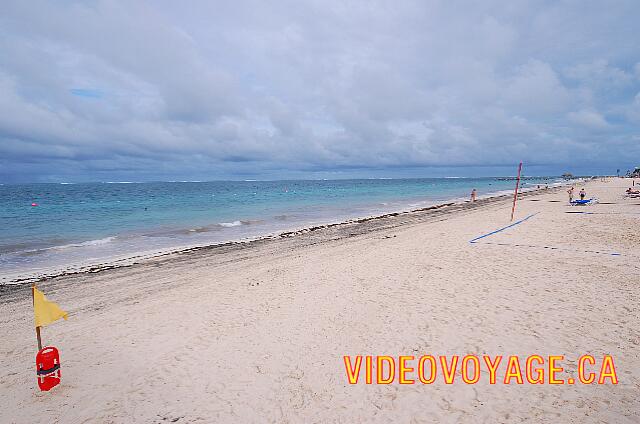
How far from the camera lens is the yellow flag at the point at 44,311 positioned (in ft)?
15.6

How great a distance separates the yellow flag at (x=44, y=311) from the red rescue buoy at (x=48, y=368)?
60 centimetres

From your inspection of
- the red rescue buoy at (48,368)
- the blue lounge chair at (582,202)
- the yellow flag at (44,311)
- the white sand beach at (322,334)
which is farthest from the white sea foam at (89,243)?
the blue lounge chair at (582,202)

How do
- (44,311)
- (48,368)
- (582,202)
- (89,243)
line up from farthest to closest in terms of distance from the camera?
(582,202), (89,243), (48,368), (44,311)

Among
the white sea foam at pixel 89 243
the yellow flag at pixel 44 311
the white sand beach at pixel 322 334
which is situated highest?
the yellow flag at pixel 44 311

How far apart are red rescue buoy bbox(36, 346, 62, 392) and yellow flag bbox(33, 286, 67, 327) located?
60 centimetres

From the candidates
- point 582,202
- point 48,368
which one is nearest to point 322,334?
point 48,368

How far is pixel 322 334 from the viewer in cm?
699

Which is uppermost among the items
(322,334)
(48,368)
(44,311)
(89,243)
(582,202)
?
(582,202)

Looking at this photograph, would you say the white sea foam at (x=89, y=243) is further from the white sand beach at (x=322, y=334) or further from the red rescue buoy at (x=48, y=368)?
the red rescue buoy at (x=48, y=368)

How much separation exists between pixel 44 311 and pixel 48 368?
113 centimetres

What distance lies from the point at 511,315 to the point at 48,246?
79.2ft

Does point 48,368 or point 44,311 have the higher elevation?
point 44,311

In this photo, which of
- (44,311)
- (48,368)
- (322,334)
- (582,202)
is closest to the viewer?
(44,311)

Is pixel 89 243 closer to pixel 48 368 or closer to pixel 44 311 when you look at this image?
pixel 48 368
